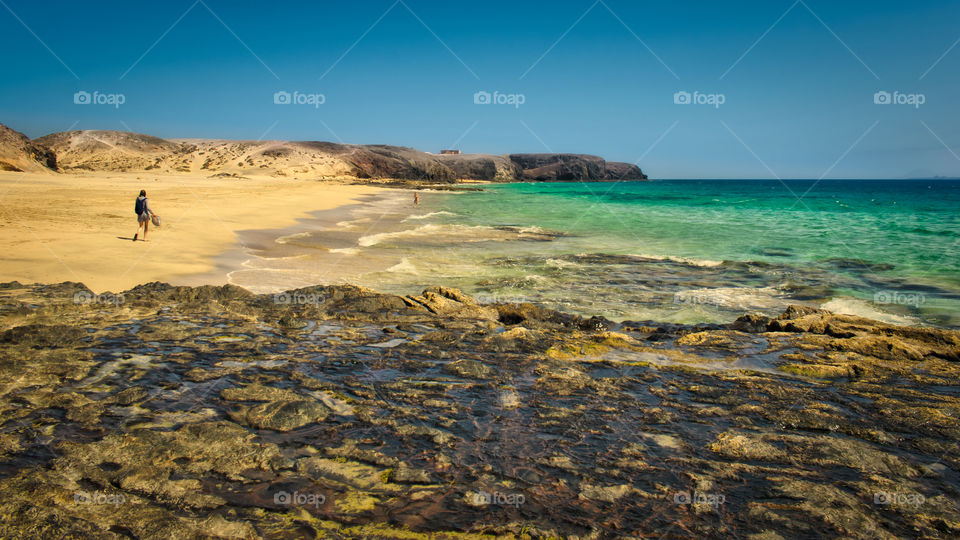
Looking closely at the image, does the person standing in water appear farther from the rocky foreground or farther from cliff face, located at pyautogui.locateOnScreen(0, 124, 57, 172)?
cliff face, located at pyautogui.locateOnScreen(0, 124, 57, 172)

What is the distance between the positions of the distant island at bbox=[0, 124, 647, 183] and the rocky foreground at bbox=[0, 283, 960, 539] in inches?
1695

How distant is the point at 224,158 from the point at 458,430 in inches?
3716

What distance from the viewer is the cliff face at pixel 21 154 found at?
3662cm

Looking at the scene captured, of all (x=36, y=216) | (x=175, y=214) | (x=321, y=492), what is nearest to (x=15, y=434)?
(x=321, y=492)

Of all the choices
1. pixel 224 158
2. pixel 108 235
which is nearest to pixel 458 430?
pixel 108 235

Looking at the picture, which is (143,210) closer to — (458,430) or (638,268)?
(458,430)

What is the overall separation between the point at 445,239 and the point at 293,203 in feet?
52.6

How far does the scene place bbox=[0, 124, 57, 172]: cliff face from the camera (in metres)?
36.6

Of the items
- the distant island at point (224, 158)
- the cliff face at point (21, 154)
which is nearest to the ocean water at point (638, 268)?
the cliff face at point (21, 154)

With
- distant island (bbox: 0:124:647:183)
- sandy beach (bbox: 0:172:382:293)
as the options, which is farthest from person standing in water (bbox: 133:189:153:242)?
distant island (bbox: 0:124:647:183)

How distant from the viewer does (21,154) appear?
38.7 metres

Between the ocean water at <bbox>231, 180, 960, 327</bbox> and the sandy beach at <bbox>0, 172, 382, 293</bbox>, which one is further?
the ocean water at <bbox>231, 180, 960, 327</bbox>

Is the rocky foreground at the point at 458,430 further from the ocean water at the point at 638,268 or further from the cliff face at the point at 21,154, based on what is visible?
the cliff face at the point at 21,154

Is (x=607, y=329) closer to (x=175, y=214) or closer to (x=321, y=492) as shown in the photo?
(x=321, y=492)
